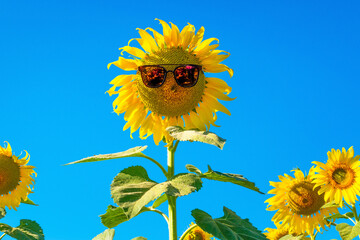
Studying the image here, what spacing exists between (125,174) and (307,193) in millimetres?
4735

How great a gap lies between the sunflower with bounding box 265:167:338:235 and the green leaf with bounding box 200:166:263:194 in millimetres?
4140

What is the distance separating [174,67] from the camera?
12.4 feet

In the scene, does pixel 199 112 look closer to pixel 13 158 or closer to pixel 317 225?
pixel 317 225

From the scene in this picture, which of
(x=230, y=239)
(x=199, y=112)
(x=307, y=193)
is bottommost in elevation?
(x=230, y=239)

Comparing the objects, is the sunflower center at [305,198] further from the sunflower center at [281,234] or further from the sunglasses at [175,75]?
the sunglasses at [175,75]

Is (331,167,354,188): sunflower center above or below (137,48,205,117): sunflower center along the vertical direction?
above

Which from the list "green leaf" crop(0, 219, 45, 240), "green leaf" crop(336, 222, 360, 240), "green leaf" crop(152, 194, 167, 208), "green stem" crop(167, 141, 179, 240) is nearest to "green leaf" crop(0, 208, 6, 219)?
"green leaf" crop(0, 219, 45, 240)

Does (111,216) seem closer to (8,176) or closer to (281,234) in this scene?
(8,176)

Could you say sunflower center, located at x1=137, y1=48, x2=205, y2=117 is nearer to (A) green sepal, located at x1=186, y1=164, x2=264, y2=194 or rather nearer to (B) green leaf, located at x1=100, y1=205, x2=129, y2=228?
(A) green sepal, located at x1=186, y1=164, x2=264, y2=194

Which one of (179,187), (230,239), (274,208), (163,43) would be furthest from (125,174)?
(274,208)

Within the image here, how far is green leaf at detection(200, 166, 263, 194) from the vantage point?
10.2ft

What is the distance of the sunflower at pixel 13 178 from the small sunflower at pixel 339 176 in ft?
16.0

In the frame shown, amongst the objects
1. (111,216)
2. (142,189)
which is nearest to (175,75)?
(142,189)

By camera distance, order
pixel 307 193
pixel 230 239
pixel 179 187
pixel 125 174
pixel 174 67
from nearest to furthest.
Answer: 1. pixel 179 187
2. pixel 230 239
3. pixel 125 174
4. pixel 174 67
5. pixel 307 193
